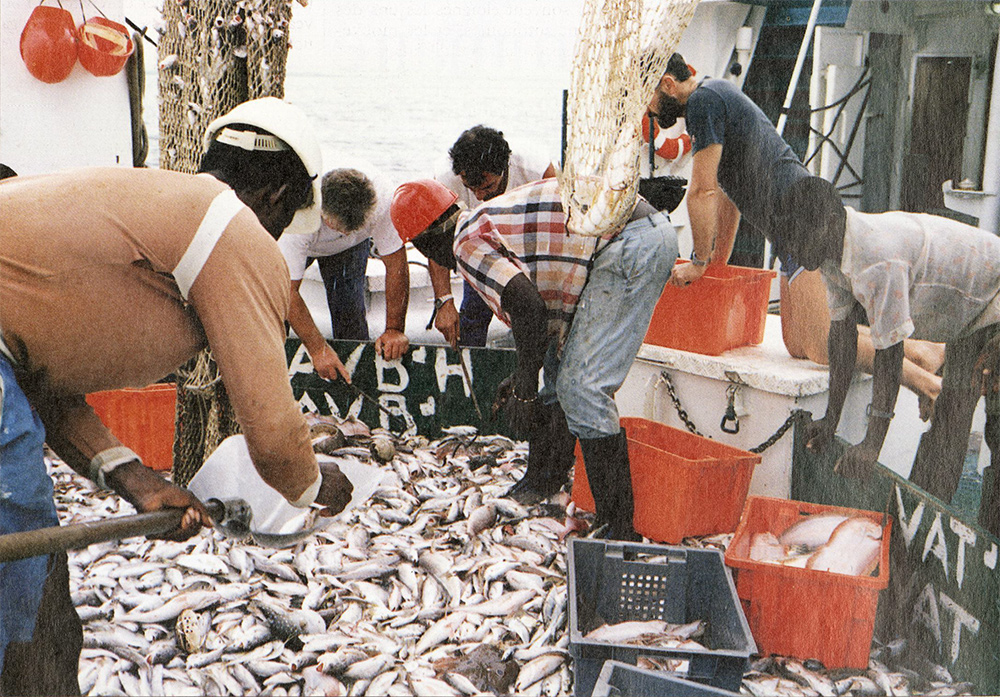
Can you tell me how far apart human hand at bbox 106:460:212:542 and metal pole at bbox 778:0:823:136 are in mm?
2156

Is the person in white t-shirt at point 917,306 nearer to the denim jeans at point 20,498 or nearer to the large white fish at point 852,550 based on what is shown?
the large white fish at point 852,550

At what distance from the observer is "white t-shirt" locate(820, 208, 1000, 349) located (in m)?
2.60

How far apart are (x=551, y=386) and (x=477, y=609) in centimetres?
97

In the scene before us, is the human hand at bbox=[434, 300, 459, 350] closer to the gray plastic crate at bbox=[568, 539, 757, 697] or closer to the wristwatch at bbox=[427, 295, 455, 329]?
the wristwatch at bbox=[427, 295, 455, 329]

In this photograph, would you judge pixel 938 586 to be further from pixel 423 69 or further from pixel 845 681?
pixel 423 69

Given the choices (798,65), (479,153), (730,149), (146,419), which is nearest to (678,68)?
(730,149)

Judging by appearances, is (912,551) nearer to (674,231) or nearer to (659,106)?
(674,231)

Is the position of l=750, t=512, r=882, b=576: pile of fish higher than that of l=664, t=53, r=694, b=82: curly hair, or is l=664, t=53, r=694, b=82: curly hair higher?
l=664, t=53, r=694, b=82: curly hair

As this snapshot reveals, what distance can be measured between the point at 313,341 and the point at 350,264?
0.42m

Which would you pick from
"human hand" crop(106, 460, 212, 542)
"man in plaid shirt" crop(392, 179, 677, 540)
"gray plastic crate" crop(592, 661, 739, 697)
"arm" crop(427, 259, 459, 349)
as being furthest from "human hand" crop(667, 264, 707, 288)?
"human hand" crop(106, 460, 212, 542)

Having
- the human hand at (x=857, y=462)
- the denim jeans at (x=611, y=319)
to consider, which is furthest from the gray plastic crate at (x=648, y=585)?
the human hand at (x=857, y=462)

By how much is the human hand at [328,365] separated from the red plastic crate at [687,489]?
134cm

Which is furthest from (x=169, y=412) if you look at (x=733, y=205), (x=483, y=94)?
(x=733, y=205)

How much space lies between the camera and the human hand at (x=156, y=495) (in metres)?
1.99
